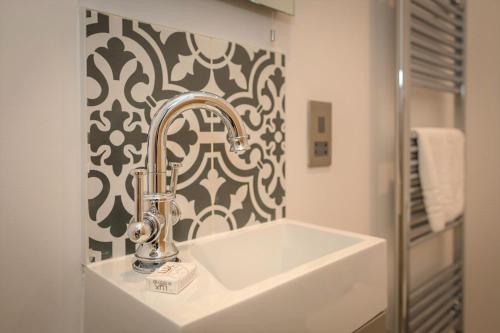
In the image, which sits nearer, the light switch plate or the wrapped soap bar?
the wrapped soap bar

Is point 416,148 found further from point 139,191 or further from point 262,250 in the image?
point 139,191

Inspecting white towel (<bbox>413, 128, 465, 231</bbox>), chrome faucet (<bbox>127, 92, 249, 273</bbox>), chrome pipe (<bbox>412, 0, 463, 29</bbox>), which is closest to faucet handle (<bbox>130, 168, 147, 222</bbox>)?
chrome faucet (<bbox>127, 92, 249, 273</bbox>)

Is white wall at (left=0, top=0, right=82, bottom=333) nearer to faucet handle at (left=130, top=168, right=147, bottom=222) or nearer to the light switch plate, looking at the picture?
faucet handle at (left=130, top=168, right=147, bottom=222)

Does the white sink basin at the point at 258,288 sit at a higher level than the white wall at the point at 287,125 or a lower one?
lower

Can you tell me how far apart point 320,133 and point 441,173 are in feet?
2.01

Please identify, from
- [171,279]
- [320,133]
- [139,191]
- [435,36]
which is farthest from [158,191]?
[435,36]

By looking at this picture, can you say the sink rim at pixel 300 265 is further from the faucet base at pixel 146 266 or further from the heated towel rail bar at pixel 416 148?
the heated towel rail bar at pixel 416 148

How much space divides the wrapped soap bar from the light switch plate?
58 cm

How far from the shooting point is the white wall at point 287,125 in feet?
1.81

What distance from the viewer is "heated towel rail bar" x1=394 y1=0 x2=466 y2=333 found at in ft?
3.94

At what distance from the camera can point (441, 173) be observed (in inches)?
53.1

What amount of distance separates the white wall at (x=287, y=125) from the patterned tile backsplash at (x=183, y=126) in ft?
0.10

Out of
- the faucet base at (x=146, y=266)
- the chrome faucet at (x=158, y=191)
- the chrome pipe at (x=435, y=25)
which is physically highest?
the chrome pipe at (x=435, y=25)

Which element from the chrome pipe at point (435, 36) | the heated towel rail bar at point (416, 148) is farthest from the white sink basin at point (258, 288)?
the chrome pipe at point (435, 36)
